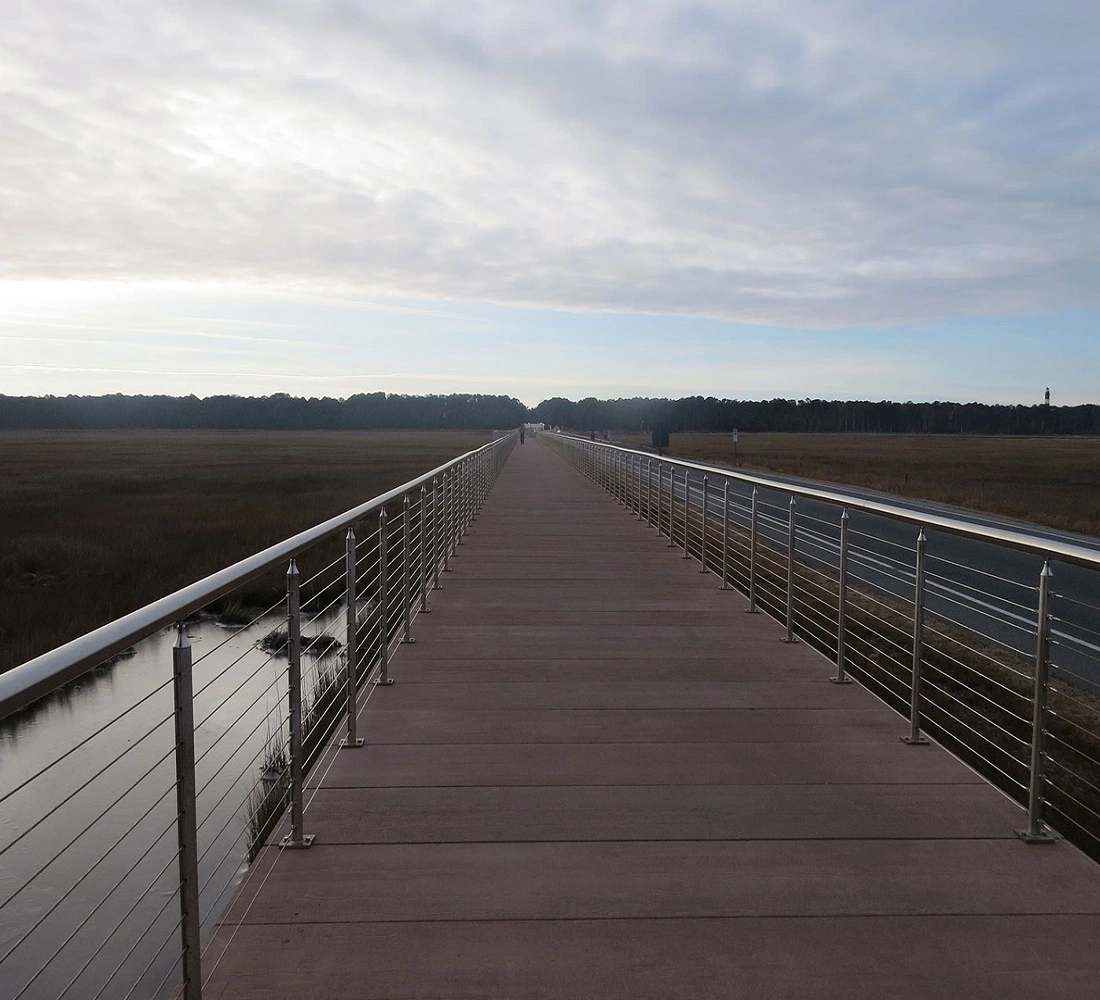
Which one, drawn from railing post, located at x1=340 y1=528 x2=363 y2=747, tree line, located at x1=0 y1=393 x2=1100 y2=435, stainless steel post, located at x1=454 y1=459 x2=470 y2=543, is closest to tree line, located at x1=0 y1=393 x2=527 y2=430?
tree line, located at x1=0 y1=393 x2=1100 y2=435

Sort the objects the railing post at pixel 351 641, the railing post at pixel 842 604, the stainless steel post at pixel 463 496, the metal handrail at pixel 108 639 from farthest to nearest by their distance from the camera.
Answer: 1. the stainless steel post at pixel 463 496
2. the railing post at pixel 842 604
3. the railing post at pixel 351 641
4. the metal handrail at pixel 108 639

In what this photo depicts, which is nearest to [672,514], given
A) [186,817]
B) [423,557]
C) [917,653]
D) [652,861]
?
[423,557]

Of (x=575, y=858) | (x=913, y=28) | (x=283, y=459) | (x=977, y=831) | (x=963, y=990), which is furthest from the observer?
(x=283, y=459)

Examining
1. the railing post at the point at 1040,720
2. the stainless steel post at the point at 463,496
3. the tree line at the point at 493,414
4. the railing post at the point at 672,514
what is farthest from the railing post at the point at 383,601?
the tree line at the point at 493,414

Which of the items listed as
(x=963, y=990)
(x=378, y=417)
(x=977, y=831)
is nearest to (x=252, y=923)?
(x=963, y=990)

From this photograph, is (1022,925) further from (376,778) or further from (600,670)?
(600,670)

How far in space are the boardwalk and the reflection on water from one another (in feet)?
1.74

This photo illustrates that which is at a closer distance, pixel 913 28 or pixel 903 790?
pixel 903 790

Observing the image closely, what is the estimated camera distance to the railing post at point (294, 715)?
3029mm

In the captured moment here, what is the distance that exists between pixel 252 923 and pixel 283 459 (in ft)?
163

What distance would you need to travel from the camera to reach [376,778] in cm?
367

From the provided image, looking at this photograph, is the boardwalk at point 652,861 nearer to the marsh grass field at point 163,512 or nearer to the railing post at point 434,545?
the railing post at point 434,545

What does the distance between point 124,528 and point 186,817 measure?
19.6 metres

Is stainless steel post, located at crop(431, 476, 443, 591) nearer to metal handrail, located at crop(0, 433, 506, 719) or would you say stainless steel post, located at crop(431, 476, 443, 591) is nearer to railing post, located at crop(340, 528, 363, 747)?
railing post, located at crop(340, 528, 363, 747)
